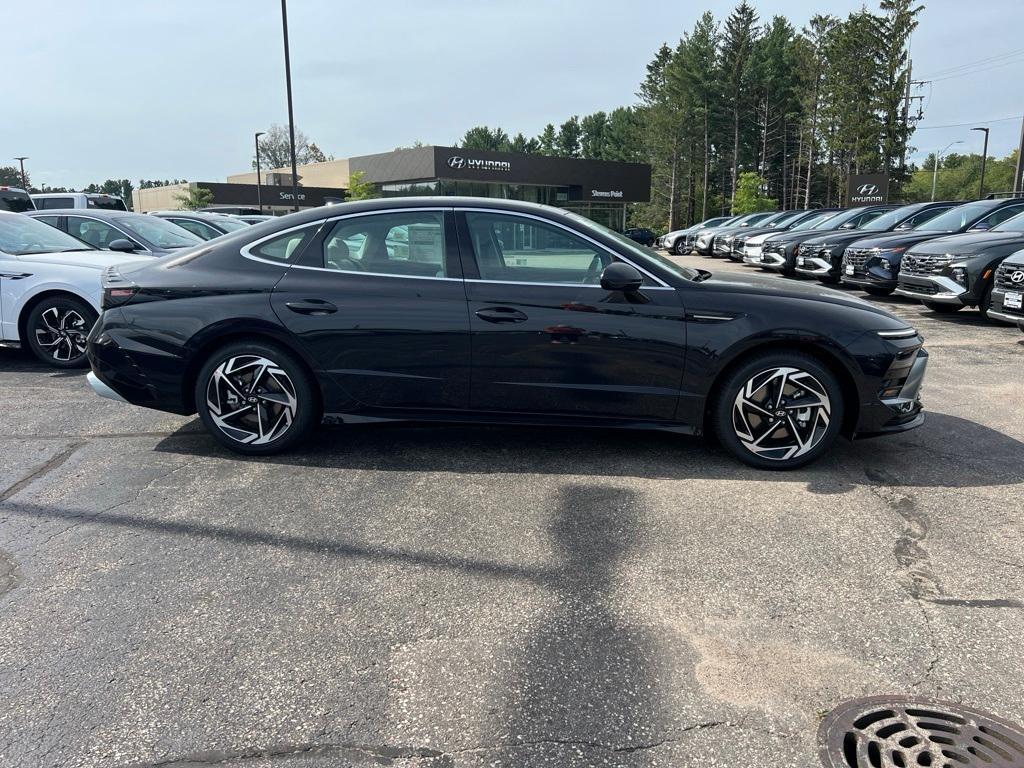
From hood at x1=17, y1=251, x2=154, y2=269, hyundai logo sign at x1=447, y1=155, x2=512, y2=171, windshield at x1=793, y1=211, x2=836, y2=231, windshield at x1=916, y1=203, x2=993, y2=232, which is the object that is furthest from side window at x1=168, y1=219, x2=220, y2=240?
hyundai logo sign at x1=447, y1=155, x2=512, y2=171

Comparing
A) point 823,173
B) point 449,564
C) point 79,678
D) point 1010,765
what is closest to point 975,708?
point 1010,765

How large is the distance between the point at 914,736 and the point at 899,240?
11.9m

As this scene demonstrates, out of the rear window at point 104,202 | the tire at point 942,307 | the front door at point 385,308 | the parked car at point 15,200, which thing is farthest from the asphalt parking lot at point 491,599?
the parked car at point 15,200

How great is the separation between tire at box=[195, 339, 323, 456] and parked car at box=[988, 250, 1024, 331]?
743cm

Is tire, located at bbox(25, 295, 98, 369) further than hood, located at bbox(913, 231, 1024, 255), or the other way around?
hood, located at bbox(913, 231, 1024, 255)

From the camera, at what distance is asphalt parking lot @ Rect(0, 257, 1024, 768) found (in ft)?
7.51

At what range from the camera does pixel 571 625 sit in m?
2.83

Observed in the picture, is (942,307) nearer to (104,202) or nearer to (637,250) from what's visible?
(637,250)

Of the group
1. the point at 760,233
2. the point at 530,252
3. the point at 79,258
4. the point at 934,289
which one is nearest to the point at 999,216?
the point at 934,289

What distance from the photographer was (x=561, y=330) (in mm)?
4387

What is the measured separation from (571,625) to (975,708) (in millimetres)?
1309

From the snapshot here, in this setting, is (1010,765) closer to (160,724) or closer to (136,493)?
(160,724)

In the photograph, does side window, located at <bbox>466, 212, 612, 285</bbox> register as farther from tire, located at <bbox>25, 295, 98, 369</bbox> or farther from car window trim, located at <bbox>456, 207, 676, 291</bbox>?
tire, located at <bbox>25, 295, 98, 369</bbox>

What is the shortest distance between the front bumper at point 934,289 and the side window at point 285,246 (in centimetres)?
876
